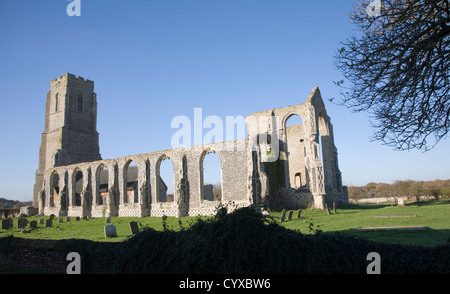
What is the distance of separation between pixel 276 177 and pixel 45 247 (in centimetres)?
1721

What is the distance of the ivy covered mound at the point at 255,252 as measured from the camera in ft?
15.6

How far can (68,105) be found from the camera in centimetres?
3969

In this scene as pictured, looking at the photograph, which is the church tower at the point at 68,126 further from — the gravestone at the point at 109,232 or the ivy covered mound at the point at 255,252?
the ivy covered mound at the point at 255,252

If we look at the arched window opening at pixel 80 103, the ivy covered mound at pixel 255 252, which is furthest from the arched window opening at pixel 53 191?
the ivy covered mound at pixel 255 252

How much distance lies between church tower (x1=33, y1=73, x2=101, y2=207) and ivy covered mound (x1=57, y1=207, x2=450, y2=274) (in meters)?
35.1

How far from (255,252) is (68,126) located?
1545 inches

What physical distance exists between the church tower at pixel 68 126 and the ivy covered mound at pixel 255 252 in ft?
115

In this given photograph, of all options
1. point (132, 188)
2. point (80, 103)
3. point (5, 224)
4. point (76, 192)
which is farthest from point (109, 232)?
point (80, 103)

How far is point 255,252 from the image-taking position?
5.33m

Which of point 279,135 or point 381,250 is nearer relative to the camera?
point 381,250

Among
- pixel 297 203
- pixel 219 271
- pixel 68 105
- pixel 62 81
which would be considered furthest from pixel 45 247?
pixel 62 81

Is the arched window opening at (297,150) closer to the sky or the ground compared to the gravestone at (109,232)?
closer to the sky

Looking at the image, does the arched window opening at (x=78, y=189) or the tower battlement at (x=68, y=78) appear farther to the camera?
the tower battlement at (x=68, y=78)
